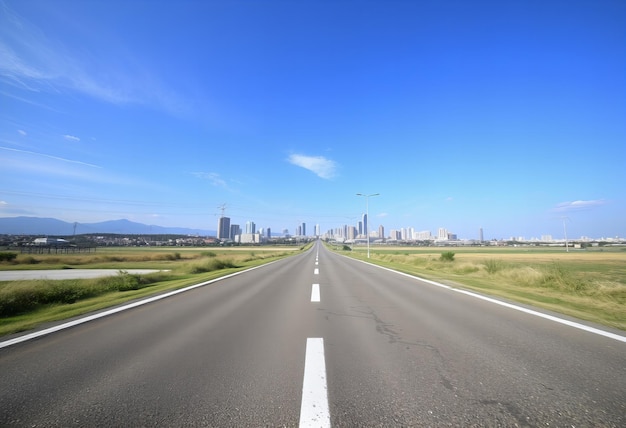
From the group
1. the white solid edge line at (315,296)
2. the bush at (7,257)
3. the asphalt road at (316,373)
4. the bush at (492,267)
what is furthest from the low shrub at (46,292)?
the bush at (7,257)

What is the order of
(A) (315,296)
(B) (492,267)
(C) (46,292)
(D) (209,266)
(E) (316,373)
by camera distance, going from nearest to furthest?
1. (E) (316,373)
2. (C) (46,292)
3. (A) (315,296)
4. (B) (492,267)
5. (D) (209,266)

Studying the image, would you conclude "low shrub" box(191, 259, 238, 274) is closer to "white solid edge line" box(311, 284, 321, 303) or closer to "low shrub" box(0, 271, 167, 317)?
"low shrub" box(0, 271, 167, 317)

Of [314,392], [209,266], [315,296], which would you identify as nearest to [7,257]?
[209,266]

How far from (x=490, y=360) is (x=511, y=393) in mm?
1026

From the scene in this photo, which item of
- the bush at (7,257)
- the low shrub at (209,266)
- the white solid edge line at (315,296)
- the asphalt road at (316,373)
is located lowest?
the bush at (7,257)

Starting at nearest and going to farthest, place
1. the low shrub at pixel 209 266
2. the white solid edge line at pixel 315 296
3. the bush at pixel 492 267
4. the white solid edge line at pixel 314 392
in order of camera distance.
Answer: the white solid edge line at pixel 314 392, the white solid edge line at pixel 315 296, the bush at pixel 492 267, the low shrub at pixel 209 266

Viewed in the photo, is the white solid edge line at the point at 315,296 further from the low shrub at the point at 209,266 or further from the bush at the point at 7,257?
the bush at the point at 7,257

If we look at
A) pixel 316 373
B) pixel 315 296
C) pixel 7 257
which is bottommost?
pixel 7 257

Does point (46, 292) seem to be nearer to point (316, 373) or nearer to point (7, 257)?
point (316, 373)

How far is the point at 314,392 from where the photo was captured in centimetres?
304

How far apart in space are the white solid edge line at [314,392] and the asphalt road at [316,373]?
2 centimetres

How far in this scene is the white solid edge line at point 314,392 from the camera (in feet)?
8.30

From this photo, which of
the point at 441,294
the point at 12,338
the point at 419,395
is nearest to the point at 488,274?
the point at 441,294

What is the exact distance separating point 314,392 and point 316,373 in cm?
53
